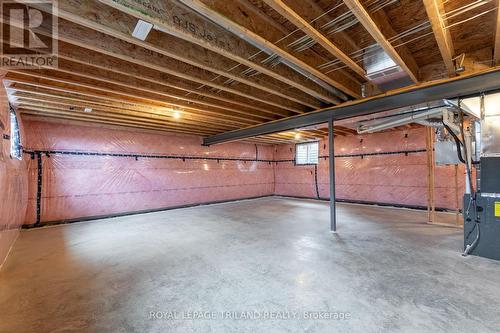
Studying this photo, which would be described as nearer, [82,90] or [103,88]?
[103,88]

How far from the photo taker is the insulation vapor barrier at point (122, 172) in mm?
4691

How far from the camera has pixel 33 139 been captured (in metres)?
4.54

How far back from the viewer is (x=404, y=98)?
307 centimetres

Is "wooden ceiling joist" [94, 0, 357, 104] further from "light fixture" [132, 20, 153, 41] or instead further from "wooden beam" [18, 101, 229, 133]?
"wooden beam" [18, 101, 229, 133]

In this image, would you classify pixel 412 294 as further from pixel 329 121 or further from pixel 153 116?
pixel 153 116

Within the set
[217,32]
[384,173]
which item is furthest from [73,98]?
[384,173]

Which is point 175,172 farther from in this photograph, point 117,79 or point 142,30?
point 142,30

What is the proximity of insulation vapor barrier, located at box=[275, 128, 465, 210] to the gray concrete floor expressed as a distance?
206 centimetres

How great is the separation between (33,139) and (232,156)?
5.29 metres

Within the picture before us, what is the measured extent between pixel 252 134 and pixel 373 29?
384cm

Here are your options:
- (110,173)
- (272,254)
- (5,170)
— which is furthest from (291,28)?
(110,173)

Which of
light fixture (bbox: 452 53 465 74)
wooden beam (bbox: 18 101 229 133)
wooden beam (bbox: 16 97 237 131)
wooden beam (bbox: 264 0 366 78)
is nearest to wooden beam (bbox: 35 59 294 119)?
wooden beam (bbox: 16 97 237 131)

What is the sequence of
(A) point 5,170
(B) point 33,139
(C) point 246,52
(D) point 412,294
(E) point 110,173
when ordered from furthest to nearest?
(E) point 110,173 < (B) point 33,139 < (A) point 5,170 < (C) point 246,52 < (D) point 412,294

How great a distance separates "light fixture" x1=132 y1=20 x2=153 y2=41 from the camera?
1778 mm
